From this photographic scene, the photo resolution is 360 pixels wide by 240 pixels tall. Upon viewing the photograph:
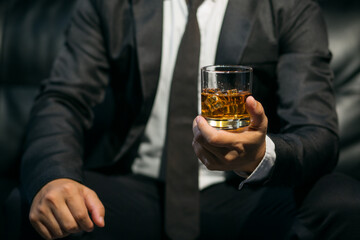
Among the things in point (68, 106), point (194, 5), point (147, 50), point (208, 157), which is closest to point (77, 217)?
point (208, 157)

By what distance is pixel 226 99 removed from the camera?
909mm

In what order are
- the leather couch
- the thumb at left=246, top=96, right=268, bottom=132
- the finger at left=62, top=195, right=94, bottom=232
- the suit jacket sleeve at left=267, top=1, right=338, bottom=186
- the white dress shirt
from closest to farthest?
the thumb at left=246, top=96, right=268, bottom=132 → the finger at left=62, top=195, right=94, bottom=232 → the suit jacket sleeve at left=267, top=1, right=338, bottom=186 → the white dress shirt → the leather couch

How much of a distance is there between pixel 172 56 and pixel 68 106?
370 mm

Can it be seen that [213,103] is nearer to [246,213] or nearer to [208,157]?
[208,157]

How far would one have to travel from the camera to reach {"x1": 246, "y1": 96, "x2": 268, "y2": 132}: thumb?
33.1 inches

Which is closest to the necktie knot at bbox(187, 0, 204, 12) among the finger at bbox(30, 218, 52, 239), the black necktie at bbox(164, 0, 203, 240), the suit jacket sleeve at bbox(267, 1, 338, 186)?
the black necktie at bbox(164, 0, 203, 240)

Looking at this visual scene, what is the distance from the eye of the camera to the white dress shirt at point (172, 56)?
1.38 meters

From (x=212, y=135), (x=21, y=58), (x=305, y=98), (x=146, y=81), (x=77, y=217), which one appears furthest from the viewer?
(x=21, y=58)

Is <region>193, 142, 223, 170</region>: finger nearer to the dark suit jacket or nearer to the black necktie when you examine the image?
the dark suit jacket

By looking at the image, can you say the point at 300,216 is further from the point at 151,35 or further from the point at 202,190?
the point at 151,35

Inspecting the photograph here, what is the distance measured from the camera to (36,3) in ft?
6.34

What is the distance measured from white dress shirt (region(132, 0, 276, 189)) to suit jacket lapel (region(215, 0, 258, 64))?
0.04m

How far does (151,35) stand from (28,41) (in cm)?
76

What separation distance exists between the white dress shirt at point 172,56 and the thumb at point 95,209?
0.40 meters
